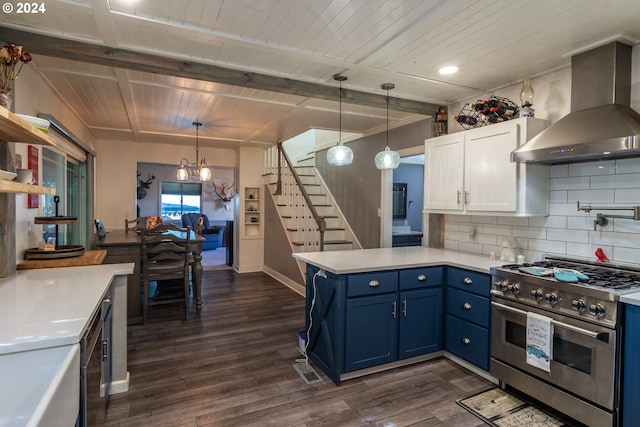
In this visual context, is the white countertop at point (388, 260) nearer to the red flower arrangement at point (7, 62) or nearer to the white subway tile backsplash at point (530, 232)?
the white subway tile backsplash at point (530, 232)

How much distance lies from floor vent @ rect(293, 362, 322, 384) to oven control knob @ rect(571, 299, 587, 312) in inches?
71.7

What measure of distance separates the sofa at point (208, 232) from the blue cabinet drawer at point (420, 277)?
864cm

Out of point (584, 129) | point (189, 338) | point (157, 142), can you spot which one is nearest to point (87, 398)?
point (189, 338)

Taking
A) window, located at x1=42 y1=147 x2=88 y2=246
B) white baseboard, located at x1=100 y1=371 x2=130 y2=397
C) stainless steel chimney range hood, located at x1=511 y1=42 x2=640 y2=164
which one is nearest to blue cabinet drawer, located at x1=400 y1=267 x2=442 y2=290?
stainless steel chimney range hood, located at x1=511 y1=42 x2=640 y2=164

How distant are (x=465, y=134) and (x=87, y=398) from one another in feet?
10.8

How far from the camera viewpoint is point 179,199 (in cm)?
1146

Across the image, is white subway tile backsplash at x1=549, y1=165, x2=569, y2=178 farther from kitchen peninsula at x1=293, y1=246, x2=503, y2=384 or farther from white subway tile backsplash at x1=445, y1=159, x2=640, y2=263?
kitchen peninsula at x1=293, y1=246, x2=503, y2=384

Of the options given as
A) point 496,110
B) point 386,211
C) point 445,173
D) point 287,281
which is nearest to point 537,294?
point 445,173

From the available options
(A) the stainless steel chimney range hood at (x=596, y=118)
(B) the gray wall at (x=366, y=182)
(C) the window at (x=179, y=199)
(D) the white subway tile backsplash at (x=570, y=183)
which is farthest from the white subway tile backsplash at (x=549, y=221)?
(C) the window at (x=179, y=199)

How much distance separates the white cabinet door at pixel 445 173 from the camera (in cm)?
328

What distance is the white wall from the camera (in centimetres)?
240

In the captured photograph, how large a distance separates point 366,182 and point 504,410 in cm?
331

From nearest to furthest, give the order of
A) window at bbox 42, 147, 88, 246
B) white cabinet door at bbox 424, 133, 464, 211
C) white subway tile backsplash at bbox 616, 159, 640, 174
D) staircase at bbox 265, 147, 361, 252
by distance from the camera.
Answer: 1. white subway tile backsplash at bbox 616, 159, 640, 174
2. white cabinet door at bbox 424, 133, 464, 211
3. window at bbox 42, 147, 88, 246
4. staircase at bbox 265, 147, 361, 252

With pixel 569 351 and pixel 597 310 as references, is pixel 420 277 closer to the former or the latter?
pixel 569 351
